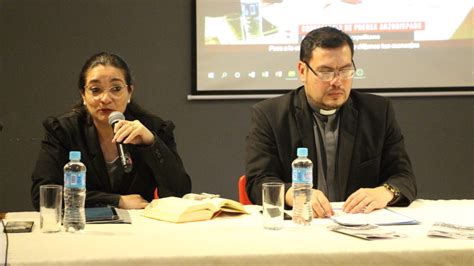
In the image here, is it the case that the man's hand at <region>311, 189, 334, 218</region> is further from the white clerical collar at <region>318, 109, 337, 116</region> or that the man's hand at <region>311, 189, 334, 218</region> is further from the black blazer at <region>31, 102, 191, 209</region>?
the black blazer at <region>31, 102, 191, 209</region>

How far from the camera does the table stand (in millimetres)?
1616

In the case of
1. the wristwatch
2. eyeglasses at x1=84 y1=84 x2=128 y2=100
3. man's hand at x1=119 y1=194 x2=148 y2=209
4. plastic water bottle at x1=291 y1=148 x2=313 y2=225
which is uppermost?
eyeglasses at x1=84 y1=84 x2=128 y2=100

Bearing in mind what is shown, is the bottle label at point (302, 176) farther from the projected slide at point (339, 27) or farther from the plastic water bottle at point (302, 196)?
the projected slide at point (339, 27)

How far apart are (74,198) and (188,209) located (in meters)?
0.37

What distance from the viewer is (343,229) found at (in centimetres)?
189

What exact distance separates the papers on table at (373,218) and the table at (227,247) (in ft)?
0.28

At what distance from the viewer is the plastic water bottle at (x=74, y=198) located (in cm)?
191

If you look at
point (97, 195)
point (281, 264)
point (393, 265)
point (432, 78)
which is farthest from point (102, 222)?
point (432, 78)

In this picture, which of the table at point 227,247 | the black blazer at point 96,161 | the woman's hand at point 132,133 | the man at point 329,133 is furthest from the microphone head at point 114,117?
the table at point 227,247

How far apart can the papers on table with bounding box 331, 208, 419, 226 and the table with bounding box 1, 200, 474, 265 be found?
0.09 m

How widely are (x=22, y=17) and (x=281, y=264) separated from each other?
3189mm

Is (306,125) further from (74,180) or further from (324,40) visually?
(74,180)

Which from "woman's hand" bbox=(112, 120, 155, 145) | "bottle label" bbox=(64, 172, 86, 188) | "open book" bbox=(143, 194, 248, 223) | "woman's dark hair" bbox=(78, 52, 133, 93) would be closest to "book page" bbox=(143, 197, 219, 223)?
"open book" bbox=(143, 194, 248, 223)

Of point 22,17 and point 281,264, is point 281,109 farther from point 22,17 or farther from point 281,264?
point 22,17
